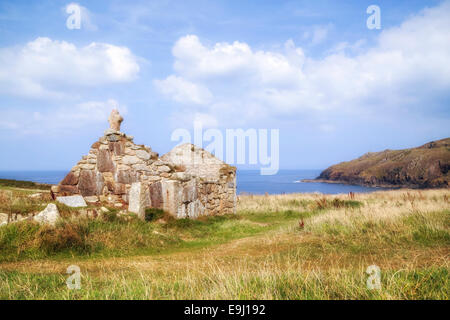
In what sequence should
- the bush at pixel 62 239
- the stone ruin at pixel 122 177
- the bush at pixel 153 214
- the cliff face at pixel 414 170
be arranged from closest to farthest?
the bush at pixel 62 239 → the bush at pixel 153 214 → the stone ruin at pixel 122 177 → the cliff face at pixel 414 170

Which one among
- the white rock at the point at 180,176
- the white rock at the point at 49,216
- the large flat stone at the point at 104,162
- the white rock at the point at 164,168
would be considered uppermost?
the large flat stone at the point at 104,162

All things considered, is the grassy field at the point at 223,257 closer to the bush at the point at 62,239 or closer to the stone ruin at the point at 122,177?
the bush at the point at 62,239

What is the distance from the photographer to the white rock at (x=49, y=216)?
334 inches

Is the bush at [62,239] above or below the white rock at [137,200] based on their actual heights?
below

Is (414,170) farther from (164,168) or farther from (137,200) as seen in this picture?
(137,200)

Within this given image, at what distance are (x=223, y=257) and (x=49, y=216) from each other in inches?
190

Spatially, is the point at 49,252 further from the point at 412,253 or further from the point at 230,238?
the point at 412,253

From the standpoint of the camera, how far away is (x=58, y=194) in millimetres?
12602

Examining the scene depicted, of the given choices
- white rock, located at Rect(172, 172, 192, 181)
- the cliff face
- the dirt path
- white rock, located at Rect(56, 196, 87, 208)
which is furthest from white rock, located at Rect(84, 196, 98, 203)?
the cliff face

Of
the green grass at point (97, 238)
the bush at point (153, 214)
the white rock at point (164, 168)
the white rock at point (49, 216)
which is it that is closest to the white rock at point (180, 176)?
the white rock at point (164, 168)

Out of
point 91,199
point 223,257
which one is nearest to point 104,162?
point 91,199

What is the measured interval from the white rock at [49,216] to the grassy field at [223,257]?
0.27 meters

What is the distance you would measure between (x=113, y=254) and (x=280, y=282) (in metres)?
5.27
